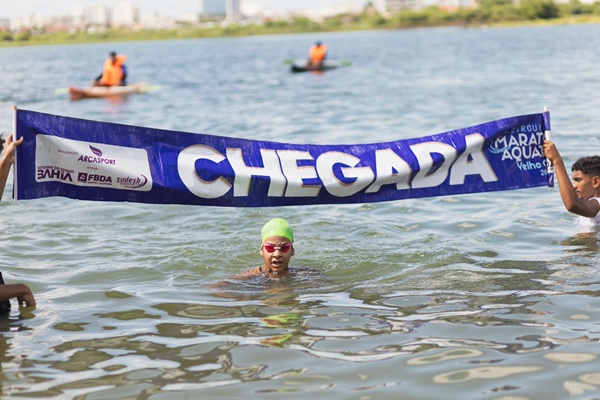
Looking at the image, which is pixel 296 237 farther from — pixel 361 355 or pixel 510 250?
pixel 361 355

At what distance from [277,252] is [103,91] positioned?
81.5ft

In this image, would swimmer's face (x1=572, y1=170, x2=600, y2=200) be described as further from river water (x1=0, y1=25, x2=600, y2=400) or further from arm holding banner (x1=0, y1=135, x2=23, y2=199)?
arm holding banner (x1=0, y1=135, x2=23, y2=199)

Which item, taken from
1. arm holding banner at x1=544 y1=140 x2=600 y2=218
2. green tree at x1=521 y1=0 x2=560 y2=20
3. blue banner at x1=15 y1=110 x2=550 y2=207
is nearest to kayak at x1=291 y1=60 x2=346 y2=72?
arm holding banner at x1=544 y1=140 x2=600 y2=218

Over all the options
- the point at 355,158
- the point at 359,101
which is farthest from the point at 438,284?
the point at 359,101

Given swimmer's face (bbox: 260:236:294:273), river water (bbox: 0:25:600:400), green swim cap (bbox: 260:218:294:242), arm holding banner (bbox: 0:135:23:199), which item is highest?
arm holding banner (bbox: 0:135:23:199)

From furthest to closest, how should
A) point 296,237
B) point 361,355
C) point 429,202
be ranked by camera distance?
point 429,202 → point 296,237 → point 361,355

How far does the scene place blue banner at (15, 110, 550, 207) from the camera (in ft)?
24.2

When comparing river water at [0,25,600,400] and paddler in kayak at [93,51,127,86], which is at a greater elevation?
paddler in kayak at [93,51,127,86]

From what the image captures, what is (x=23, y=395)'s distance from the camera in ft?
19.2

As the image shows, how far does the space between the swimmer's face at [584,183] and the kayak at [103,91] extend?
24.2 metres

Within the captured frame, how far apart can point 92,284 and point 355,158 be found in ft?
9.21

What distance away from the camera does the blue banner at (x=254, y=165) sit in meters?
7.38

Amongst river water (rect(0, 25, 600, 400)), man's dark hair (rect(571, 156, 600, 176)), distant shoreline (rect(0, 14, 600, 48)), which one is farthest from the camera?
distant shoreline (rect(0, 14, 600, 48))

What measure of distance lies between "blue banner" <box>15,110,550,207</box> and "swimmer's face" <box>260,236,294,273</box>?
372 mm
